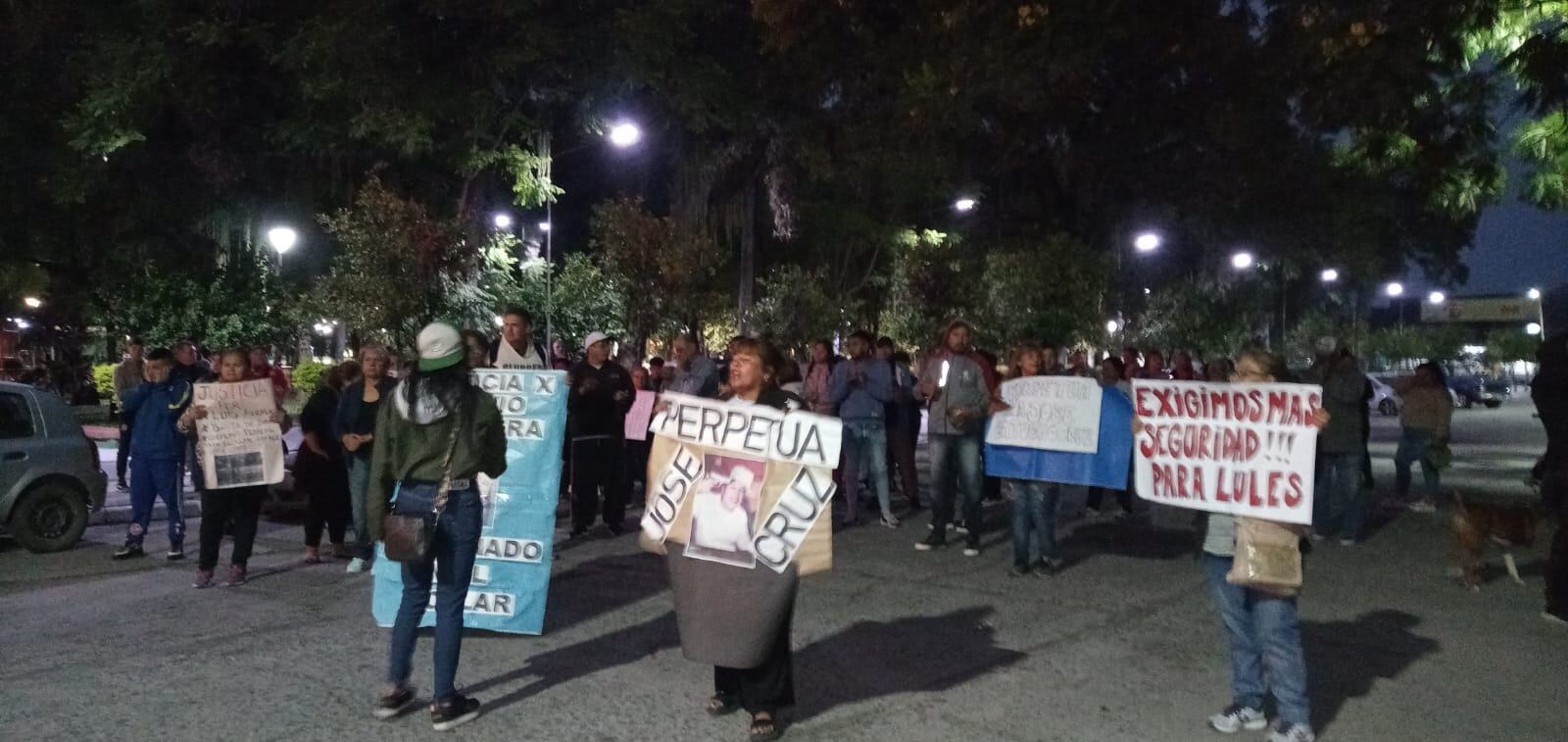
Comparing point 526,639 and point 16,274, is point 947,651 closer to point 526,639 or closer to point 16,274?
point 526,639

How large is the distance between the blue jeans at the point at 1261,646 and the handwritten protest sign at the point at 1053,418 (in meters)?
3.66

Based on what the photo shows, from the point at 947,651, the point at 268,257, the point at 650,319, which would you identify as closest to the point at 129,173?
the point at 268,257

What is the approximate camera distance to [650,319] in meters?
23.1

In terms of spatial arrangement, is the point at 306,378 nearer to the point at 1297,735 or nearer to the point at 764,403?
the point at 764,403

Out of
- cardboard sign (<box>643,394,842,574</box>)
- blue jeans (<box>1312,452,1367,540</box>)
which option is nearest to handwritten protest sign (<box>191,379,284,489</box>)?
cardboard sign (<box>643,394,842,574</box>)

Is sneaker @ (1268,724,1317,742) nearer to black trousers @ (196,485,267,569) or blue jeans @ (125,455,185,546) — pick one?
black trousers @ (196,485,267,569)

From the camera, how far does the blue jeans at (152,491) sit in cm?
980

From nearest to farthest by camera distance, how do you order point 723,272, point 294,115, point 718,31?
point 294,115 → point 718,31 → point 723,272

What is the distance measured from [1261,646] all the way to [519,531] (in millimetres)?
4026

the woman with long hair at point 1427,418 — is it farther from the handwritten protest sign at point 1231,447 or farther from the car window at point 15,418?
the car window at point 15,418

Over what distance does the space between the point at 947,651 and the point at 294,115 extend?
18.6 m

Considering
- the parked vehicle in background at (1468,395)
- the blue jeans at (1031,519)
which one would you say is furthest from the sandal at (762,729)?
the parked vehicle in background at (1468,395)

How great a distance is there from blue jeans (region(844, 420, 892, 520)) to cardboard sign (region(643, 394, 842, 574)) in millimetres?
5837

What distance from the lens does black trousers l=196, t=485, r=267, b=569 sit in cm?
886
